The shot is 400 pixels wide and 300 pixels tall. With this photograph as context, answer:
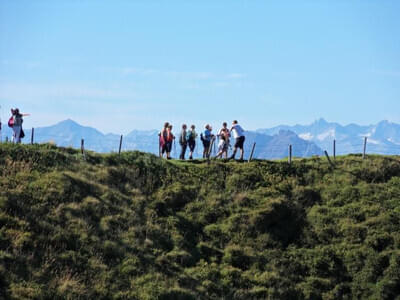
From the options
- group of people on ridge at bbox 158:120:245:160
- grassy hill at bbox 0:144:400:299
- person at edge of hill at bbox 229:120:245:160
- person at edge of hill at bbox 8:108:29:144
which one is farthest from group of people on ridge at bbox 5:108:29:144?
person at edge of hill at bbox 229:120:245:160

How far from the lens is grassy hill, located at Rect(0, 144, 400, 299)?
85.7 feet

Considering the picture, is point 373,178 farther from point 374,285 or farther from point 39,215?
point 39,215

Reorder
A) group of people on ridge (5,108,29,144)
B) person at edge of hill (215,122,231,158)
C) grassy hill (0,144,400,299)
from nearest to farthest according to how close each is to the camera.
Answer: grassy hill (0,144,400,299) < group of people on ridge (5,108,29,144) < person at edge of hill (215,122,231,158)

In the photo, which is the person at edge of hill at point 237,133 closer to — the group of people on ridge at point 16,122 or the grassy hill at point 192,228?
the grassy hill at point 192,228

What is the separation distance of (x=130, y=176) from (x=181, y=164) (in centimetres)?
413

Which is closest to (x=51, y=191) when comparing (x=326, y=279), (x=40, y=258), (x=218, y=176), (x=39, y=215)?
(x=39, y=215)

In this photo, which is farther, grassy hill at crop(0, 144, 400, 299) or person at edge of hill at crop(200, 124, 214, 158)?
person at edge of hill at crop(200, 124, 214, 158)

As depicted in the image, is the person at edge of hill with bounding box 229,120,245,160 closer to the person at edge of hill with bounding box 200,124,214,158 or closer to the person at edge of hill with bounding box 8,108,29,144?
the person at edge of hill with bounding box 200,124,214,158

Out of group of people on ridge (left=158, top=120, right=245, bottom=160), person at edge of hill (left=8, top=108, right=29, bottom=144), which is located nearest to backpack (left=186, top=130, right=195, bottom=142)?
group of people on ridge (left=158, top=120, right=245, bottom=160)

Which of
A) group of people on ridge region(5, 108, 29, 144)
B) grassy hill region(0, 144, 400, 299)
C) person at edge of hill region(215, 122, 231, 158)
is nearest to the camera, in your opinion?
grassy hill region(0, 144, 400, 299)

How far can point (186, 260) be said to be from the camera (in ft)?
93.6

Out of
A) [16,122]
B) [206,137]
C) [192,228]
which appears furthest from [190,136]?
[16,122]

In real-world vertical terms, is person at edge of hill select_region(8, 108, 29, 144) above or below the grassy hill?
above

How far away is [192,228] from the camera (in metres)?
31.2
